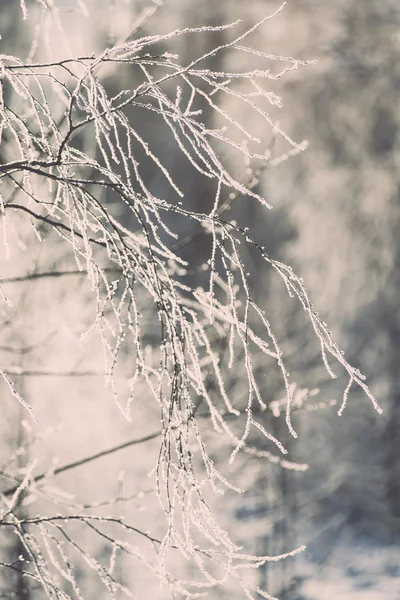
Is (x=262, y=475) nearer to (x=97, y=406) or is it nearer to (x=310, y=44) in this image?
(x=97, y=406)

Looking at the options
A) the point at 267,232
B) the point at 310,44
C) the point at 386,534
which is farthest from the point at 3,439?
the point at 310,44

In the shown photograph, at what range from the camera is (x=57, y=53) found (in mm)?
3170

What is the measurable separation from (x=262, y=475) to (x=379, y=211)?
168 centimetres

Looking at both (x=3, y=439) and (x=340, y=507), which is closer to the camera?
(x=3, y=439)

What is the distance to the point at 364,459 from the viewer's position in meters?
3.53

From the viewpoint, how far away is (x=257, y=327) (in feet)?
10.7

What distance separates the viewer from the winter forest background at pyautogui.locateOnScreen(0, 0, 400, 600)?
10.3ft

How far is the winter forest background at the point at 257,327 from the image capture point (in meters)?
3.13

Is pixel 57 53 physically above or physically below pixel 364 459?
above

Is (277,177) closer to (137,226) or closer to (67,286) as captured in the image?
(137,226)

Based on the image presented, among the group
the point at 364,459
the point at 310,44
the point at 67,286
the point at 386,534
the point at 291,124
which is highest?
the point at 310,44

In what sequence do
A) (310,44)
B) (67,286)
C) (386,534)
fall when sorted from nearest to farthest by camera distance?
(67,286), (310,44), (386,534)

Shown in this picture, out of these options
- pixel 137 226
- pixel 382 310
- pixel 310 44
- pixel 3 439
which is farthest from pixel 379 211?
pixel 3 439

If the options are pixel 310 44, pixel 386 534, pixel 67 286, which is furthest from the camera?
pixel 386 534
